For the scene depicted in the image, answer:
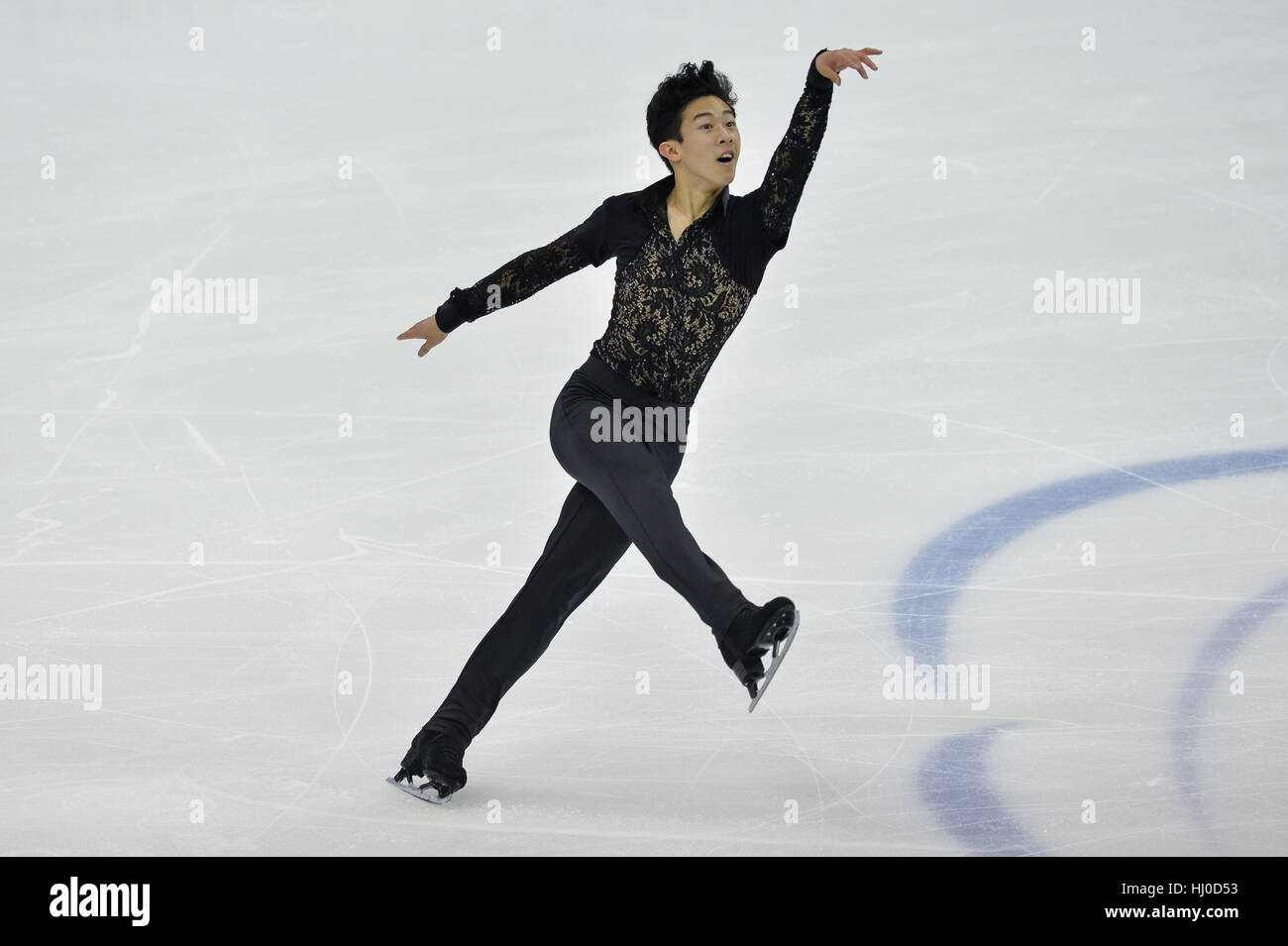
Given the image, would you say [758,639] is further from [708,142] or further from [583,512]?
[708,142]

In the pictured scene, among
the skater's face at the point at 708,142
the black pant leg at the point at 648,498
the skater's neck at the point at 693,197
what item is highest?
the skater's face at the point at 708,142

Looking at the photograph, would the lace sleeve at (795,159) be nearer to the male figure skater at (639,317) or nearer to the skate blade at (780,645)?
the male figure skater at (639,317)

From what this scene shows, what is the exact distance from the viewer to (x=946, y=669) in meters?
4.11

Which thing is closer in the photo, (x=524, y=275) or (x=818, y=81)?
(x=818, y=81)

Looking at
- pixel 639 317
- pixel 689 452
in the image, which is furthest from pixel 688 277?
pixel 689 452

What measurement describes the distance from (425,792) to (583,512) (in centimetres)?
72

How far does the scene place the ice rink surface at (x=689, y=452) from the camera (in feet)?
11.8

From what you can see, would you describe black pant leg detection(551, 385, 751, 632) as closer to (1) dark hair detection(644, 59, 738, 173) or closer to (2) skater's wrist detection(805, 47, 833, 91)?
(1) dark hair detection(644, 59, 738, 173)

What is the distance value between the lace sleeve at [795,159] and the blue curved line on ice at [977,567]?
49.4 inches

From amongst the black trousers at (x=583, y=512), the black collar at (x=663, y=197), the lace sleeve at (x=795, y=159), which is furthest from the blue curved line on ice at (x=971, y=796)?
the black collar at (x=663, y=197)

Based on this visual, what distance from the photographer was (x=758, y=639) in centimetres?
309

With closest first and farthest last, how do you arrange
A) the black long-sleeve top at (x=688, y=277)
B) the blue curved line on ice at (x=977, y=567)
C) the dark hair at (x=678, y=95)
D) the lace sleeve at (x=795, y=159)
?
the blue curved line on ice at (x=977, y=567) → the lace sleeve at (x=795, y=159) → the black long-sleeve top at (x=688, y=277) → the dark hair at (x=678, y=95)

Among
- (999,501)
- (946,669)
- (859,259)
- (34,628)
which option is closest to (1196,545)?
(999,501)

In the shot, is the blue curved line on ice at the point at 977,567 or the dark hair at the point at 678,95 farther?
the dark hair at the point at 678,95
